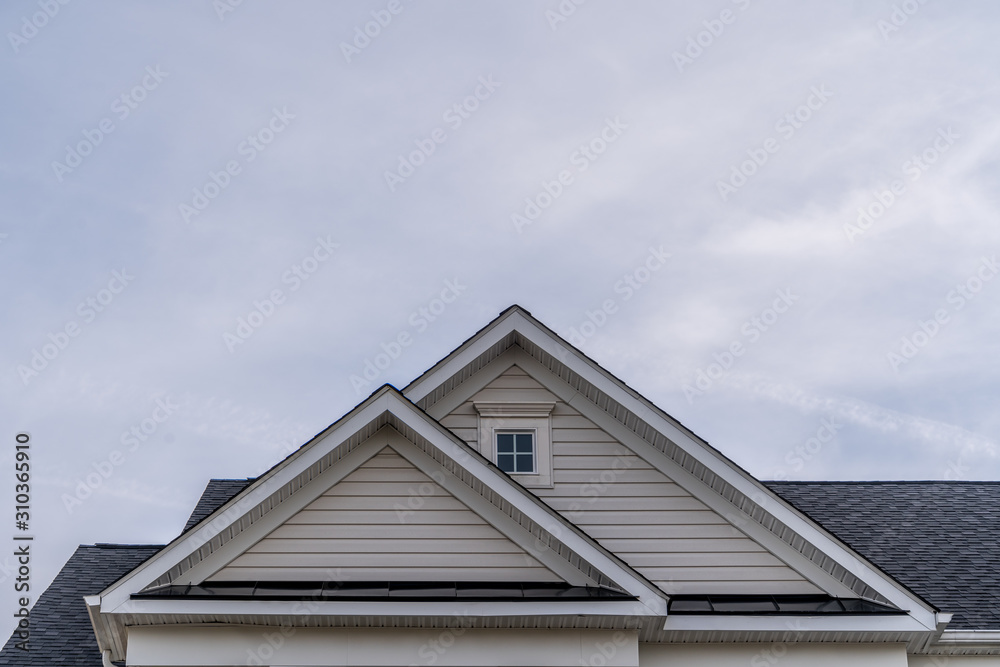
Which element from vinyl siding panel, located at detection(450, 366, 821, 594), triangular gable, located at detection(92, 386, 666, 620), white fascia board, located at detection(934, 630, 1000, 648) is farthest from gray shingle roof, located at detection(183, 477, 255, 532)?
white fascia board, located at detection(934, 630, 1000, 648)

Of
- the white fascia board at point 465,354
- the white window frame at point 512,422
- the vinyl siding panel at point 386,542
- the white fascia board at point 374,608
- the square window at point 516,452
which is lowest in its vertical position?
the white fascia board at point 374,608

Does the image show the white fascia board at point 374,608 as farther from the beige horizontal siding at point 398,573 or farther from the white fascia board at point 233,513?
the beige horizontal siding at point 398,573

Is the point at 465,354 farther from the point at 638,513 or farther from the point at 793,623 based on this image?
the point at 793,623

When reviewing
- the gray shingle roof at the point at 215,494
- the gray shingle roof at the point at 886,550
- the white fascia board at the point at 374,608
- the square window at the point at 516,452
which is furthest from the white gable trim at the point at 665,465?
the gray shingle roof at the point at 215,494

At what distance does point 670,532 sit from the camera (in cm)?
1146

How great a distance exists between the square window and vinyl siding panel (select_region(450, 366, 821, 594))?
0.96 feet

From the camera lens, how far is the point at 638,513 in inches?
456

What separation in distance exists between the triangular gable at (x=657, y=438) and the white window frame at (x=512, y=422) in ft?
0.88

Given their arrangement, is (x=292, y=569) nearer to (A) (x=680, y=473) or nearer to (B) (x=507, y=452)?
(B) (x=507, y=452)

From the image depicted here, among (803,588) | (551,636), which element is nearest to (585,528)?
(551,636)

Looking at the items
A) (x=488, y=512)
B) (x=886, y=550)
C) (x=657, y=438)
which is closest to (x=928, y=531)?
(x=886, y=550)

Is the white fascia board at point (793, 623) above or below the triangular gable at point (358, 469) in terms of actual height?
below

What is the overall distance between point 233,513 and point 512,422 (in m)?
3.63

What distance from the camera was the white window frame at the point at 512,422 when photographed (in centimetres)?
1202
